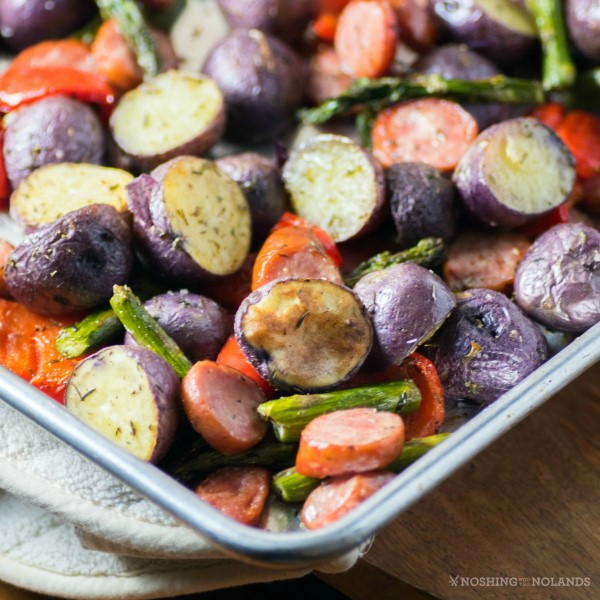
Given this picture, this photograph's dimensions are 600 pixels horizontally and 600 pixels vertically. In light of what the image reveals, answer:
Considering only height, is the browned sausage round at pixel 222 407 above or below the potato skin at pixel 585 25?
above

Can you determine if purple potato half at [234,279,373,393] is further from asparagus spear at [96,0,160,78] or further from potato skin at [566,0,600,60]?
potato skin at [566,0,600,60]

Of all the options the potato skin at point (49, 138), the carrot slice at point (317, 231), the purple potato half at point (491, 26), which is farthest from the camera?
the purple potato half at point (491, 26)

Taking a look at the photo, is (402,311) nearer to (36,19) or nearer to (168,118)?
(168,118)

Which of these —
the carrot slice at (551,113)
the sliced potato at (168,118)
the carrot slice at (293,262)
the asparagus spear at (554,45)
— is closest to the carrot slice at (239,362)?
the carrot slice at (293,262)

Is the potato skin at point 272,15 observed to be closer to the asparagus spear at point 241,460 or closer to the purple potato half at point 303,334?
the purple potato half at point 303,334

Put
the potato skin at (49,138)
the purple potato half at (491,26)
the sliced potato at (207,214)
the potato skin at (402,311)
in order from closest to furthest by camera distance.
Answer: the potato skin at (402,311) < the sliced potato at (207,214) < the potato skin at (49,138) < the purple potato half at (491,26)

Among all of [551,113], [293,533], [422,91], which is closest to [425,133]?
[422,91]

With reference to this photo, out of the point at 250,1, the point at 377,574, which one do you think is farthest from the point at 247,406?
the point at 250,1

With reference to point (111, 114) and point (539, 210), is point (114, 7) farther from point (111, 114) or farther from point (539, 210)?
point (539, 210)
